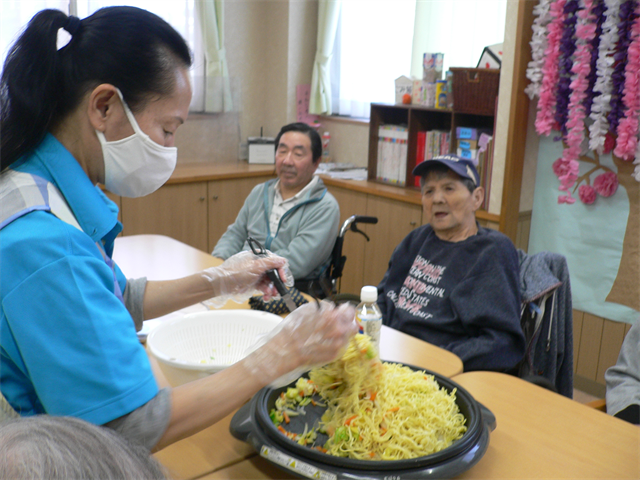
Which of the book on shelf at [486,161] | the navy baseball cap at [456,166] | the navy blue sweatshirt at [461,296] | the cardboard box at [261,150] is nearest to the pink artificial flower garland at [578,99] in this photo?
the book on shelf at [486,161]

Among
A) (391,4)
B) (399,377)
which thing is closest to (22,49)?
(399,377)

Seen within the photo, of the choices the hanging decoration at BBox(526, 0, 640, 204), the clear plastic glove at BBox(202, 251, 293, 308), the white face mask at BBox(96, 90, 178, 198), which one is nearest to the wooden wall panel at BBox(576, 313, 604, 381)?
the hanging decoration at BBox(526, 0, 640, 204)

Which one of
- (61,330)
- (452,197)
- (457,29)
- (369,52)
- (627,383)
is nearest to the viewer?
(61,330)

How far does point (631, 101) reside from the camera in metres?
2.50

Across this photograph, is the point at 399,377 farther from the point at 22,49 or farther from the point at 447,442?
the point at 22,49

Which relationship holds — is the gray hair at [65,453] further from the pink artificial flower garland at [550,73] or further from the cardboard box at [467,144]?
the cardboard box at [467,144]

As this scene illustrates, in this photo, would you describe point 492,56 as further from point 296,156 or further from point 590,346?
point 590,346

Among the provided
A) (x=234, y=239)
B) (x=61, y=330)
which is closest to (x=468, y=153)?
(x=234, y=239)

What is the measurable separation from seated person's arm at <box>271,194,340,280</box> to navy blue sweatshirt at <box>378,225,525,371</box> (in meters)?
0.53

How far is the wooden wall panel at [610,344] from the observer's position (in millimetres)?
2822

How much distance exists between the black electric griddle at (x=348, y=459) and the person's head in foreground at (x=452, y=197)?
1064 millimetres

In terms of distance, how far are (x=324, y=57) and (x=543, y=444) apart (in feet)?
12.1

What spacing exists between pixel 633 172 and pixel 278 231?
163 cm

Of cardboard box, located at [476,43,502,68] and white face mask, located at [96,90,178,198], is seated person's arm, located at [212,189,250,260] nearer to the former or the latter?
cardboard box, located at [476,43,502,68]
